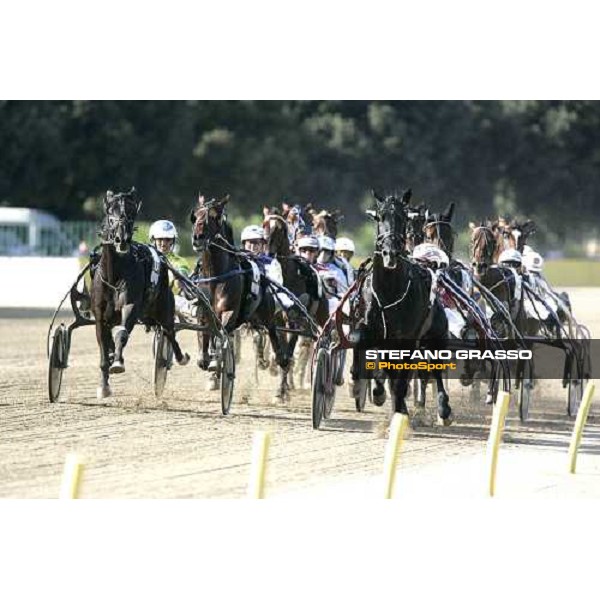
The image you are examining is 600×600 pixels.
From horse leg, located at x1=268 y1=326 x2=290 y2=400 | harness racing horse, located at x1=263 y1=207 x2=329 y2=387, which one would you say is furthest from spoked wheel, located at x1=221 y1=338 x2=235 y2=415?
harness racing horse, located at x1=263 y1=207 x2=329 y2=387

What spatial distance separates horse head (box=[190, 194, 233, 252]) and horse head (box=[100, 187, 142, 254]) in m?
0.59

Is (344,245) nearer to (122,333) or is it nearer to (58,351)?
(122,333)

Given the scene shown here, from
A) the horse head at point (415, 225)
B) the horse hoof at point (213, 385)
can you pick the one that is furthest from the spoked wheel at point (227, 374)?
the horse head at point (415, 225)

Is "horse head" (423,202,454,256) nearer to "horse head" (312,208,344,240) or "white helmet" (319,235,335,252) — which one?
"horse head" (312,208,344,240)

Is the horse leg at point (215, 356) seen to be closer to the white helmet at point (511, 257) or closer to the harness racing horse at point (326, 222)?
the harness racing horse at point (326, 222)

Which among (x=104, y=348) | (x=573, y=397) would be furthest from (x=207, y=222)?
(x=573, y=397)

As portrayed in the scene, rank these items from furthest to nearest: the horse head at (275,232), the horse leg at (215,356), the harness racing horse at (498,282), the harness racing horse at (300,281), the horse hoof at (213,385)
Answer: the horse hoof at (213,385), the harness racing horse at (300,281), the horse head at (275,232), the horse leg at (215,356), the harness racing horse at (498,282)

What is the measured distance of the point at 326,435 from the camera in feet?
51.7

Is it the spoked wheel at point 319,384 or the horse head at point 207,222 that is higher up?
the horse head at point 207,222

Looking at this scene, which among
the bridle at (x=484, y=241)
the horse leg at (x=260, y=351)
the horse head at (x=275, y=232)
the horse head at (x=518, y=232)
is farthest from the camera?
the horse leg at (x=260, y=351)

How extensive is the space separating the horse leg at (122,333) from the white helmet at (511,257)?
2.95 m

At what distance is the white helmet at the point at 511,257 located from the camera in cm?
1636

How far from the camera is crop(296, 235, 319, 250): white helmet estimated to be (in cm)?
1782
